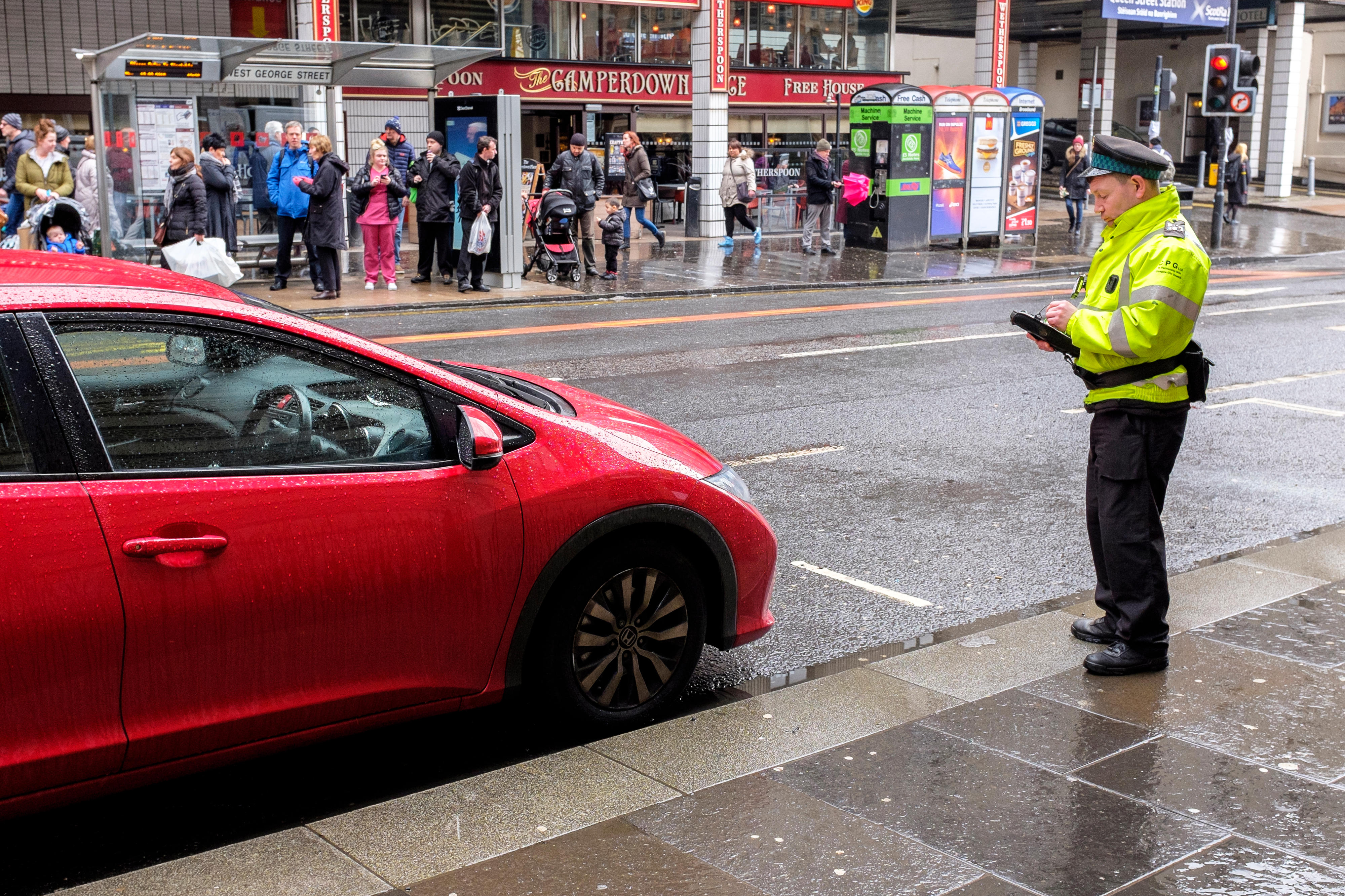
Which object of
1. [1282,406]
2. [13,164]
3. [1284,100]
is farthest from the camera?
[1284,100]

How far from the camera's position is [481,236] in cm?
1656

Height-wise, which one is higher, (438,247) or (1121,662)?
(438,247)

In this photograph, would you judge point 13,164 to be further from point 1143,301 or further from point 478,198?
point 1143,301

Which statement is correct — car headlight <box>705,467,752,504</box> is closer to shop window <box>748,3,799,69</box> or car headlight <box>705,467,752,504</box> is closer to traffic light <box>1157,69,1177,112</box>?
traffic light <box>1157,69,1177,112</box>

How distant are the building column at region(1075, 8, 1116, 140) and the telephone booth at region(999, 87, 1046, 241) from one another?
9180 millimetres

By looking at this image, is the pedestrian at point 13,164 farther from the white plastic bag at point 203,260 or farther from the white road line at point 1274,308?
the white road line at point 1274,308

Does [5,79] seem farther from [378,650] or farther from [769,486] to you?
[378,650]

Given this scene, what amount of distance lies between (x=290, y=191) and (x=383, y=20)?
12.7 metres

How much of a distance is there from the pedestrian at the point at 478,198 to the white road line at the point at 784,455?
8.73 meters

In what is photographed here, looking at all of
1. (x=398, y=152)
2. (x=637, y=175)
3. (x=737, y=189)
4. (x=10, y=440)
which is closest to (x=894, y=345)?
(x=398, y=152)

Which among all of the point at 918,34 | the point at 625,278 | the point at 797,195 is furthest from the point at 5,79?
the point at 918,34

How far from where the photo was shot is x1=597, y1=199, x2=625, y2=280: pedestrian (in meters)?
18.3

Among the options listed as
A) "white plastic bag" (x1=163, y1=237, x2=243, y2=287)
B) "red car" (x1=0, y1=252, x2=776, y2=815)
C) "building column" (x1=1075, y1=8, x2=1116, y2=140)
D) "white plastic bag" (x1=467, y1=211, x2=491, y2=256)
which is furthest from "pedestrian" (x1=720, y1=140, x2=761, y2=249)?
"red car" (x1=0, y1=252, x2=776, y2=815)

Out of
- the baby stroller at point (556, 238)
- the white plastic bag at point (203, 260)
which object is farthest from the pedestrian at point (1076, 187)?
the white plastic bag at point (203, 260)
